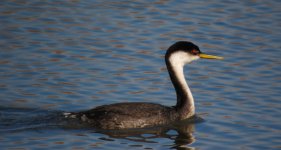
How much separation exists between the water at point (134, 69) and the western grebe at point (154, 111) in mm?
216

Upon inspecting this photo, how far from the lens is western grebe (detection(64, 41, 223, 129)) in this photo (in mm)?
12250

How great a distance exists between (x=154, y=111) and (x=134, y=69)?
2932mm

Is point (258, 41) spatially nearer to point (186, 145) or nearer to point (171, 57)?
point (171, 57)

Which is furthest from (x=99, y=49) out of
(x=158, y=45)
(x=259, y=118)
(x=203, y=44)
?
(x=259, y=118)

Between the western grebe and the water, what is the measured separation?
216 millimetres

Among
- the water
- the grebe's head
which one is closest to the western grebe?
the grebe's head

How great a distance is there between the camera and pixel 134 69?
50.3 feet

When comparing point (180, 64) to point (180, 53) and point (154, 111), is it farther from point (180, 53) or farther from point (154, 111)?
point (154, 111)

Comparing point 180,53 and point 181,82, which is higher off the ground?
point 180,53

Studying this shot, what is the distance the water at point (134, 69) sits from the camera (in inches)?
469

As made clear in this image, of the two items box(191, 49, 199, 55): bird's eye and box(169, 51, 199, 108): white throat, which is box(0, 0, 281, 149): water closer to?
box(169, 51, 199, 108): white throat

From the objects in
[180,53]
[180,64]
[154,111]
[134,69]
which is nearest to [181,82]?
[180,64]

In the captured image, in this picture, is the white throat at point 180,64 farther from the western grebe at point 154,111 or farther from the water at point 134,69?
the water at point 134,69

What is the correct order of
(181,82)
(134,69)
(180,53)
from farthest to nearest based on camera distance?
(134,69), (181,82), (180,53)
